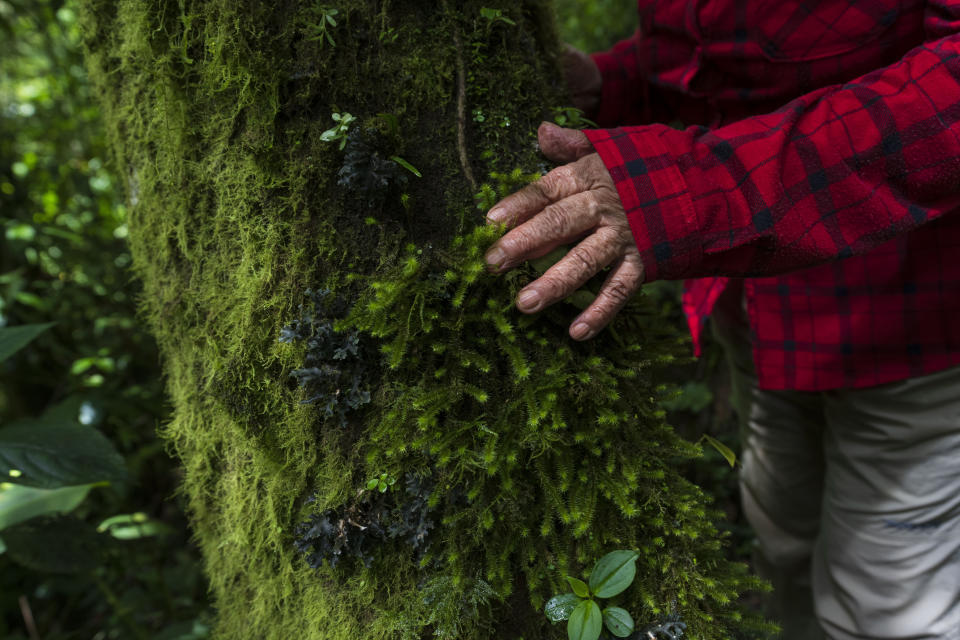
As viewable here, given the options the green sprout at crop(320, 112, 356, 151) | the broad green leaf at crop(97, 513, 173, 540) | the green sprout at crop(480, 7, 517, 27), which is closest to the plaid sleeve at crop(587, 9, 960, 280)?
the green sprout at crop(480, 7, 517, 27)

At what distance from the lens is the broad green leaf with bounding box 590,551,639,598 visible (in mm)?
1137

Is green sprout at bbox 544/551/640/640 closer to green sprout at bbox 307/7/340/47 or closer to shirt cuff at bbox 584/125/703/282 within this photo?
shirt cuff at bbox 584/125/703/282

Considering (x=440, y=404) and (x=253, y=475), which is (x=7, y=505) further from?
(x=440, y=404)

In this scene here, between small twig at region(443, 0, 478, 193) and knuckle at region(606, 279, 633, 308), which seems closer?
knuckle at region(606, 279, 633, 308)

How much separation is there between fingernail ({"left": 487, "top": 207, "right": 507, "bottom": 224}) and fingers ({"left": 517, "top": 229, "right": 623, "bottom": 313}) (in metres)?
0.16

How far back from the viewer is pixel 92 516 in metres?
3.28

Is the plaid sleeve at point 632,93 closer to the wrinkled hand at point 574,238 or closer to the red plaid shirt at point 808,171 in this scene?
the red plaid shirt at point 808,171

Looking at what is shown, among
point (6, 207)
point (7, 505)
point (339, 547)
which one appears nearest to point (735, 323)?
point (339, 547)

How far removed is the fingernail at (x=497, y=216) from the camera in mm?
1252

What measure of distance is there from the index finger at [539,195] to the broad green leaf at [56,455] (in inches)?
63.5

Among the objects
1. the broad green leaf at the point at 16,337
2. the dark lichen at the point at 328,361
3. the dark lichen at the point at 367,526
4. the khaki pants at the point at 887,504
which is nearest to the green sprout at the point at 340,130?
the dark lichen at the point at 328,361

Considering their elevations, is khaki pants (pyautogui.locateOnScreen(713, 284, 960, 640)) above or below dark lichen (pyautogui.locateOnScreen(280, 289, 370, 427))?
below

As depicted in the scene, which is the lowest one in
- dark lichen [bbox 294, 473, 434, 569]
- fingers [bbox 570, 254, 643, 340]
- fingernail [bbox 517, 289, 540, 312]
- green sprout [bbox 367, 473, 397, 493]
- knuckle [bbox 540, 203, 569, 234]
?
dark lichen [bbox 294, 473, 434, 569]

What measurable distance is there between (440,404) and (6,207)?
404 centimetres
